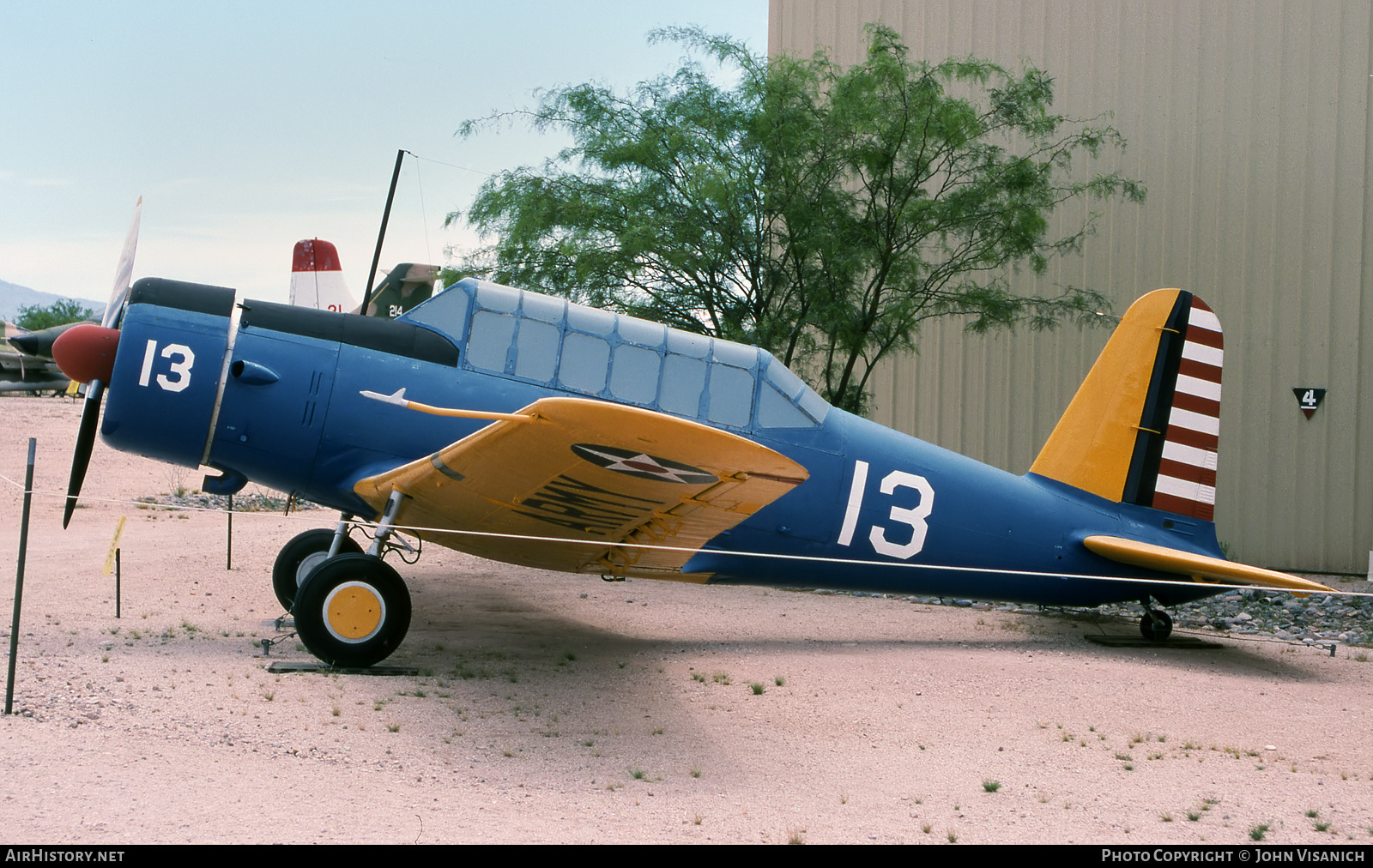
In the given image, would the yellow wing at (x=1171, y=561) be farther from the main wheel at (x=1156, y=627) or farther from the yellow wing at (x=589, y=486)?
the yellow wing at (x=589, y=486)

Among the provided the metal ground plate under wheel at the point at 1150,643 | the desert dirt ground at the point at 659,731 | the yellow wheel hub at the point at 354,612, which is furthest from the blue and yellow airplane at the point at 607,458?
the desert dirt ground at the point at 659,731

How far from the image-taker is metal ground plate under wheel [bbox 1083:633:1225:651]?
307 inches

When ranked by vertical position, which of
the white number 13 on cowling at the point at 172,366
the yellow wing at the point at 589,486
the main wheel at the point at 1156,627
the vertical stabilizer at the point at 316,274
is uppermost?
the vertical stabilizer at the point at 316,274

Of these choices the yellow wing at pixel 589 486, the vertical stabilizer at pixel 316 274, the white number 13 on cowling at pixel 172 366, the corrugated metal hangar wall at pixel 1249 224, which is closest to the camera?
the yellow wing at pixel 589 486

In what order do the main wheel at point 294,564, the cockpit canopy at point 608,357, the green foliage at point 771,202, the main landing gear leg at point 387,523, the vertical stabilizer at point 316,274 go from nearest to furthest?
the main landing gear leg at point 387,523 < the cockpit canopy at point 608,357 < the main wheel at point 294,564 < the green foliage at point 771,202 < the vertical stabilizer at point 316,274

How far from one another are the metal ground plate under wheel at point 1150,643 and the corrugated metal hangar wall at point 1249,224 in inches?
252

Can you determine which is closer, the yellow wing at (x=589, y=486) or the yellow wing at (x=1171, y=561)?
the yellow wing at (x=589, y=486)

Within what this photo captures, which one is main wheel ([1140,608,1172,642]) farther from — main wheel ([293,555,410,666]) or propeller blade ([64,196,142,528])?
propeller blade ([64,196,142,528])

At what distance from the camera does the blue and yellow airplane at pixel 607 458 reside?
18.8 feet

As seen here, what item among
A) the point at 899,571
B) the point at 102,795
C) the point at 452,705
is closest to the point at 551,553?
the point at 452,705

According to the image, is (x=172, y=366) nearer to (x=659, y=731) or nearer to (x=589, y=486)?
(x=589, y=486)

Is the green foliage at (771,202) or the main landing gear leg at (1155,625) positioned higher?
the green foliage at (771,202)

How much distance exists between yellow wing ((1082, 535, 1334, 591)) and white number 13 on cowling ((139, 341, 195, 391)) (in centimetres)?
648

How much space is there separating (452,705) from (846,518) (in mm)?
3108
